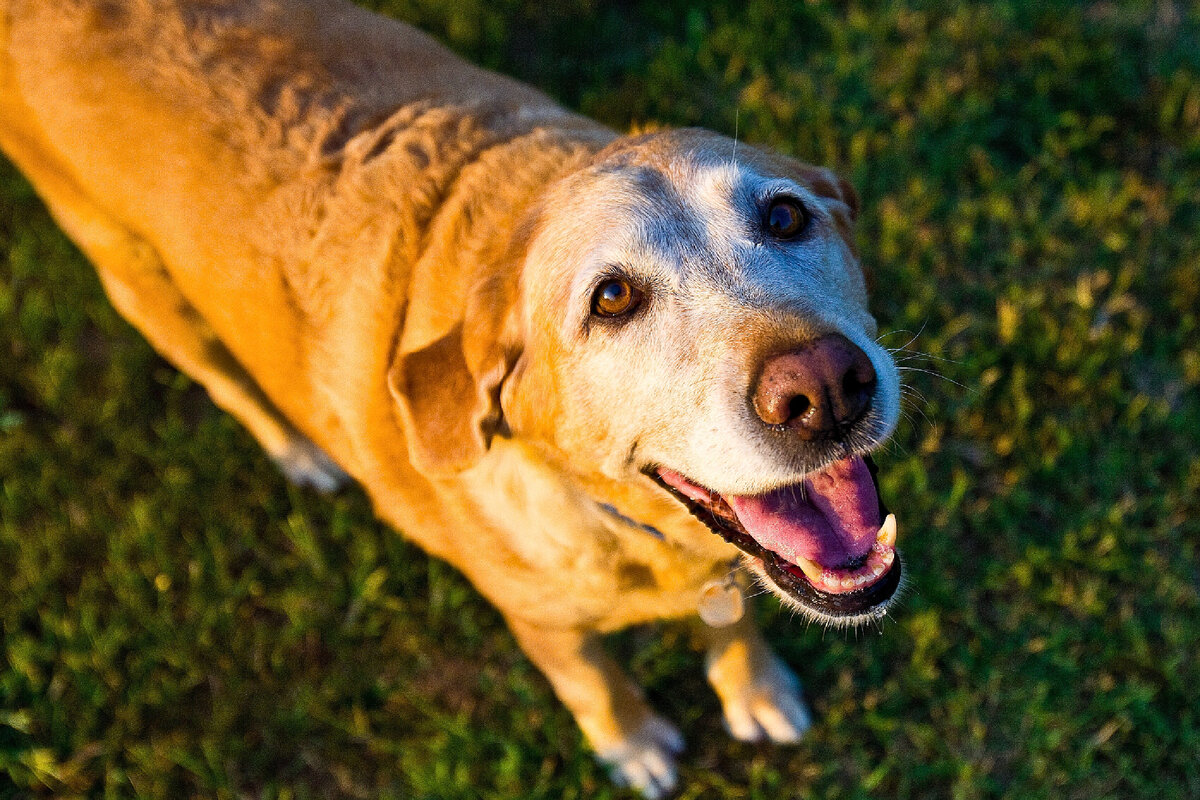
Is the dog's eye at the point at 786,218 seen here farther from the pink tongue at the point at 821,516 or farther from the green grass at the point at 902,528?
the green grass at the point at 902,528

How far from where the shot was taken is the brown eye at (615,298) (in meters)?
2.27

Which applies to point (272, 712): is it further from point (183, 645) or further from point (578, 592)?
point (578, 592)

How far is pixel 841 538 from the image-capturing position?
234cm

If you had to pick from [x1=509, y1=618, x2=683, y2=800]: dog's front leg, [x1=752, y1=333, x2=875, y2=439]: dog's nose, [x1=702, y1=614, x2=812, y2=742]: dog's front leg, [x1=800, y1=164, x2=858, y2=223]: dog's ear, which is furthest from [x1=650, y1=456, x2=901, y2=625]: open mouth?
[x1=702, y1=614, x2=812, y2=742]: dog's front leg

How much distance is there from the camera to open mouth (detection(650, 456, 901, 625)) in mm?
2285

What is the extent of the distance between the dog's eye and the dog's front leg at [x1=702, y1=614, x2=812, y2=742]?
1591mm

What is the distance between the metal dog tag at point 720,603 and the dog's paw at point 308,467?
2033mm

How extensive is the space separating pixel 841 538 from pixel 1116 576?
1.85 metres

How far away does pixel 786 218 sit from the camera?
2393 mm

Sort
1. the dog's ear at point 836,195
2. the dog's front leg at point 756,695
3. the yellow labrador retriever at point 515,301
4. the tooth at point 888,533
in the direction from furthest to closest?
1. the dog's front leg at point 756,695
2. the dog's ear at point 836,195
3. the tooth at point 888,533
4. the yellow labrador retriever at point 515,301

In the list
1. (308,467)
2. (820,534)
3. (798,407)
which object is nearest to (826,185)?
(798,407)

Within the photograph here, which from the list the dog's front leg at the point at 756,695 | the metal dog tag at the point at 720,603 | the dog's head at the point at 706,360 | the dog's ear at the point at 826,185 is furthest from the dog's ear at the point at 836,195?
the dog's front leg at the point at 756,695

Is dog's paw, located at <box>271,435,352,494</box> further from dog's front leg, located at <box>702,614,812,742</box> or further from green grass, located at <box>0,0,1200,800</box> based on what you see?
dog's front leg, located at <box>702,614,812,742</box>

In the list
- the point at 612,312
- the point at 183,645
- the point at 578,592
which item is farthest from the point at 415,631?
the point at 612,312
